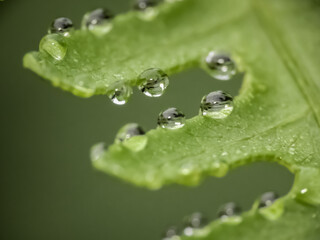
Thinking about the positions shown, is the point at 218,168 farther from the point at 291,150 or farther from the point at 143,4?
the point at 143,4

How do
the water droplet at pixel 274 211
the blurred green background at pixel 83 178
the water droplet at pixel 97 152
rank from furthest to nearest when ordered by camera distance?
the blurred green background at pixel 83 178
the water droplet at pixel 274 211
the water droplet at pixel 97 152

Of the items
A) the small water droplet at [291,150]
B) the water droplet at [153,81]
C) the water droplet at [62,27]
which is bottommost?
the small water droplet at [291,150]

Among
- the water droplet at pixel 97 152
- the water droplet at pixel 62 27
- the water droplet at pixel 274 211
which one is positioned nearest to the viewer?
the water droplet at pixel 97 152

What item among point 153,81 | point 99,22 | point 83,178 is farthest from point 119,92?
point 83,178

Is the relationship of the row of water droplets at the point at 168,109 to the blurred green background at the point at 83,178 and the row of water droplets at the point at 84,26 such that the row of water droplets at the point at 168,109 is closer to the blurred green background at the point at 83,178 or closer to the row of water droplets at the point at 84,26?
the row of water droplets at the point at 84,26

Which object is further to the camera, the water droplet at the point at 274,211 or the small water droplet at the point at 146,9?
the small water droplet at the point at 146,9

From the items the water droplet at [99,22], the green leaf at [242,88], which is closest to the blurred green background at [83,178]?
the green leaf at [242,88]

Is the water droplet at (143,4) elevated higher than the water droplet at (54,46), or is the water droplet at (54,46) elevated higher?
the water droplet at (143,4)
